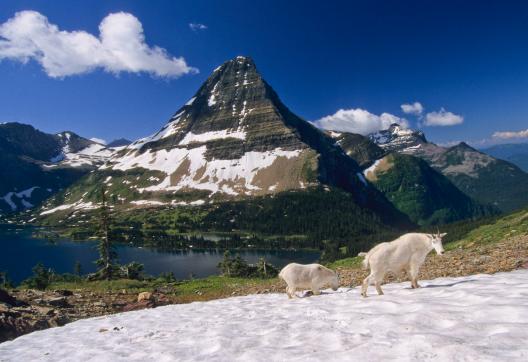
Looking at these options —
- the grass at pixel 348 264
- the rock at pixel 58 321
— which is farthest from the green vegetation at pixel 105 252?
the rock at pixel 58 321

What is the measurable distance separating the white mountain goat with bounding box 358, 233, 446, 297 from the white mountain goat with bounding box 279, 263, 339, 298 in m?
2.86

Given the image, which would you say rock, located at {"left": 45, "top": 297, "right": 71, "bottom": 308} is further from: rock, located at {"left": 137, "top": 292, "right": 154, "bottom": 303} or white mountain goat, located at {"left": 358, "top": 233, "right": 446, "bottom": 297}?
white mountain goat, located at {"left": 358, "top": 233, "right": 446, "bottom": 297}

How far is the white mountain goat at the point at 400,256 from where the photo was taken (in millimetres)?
13812

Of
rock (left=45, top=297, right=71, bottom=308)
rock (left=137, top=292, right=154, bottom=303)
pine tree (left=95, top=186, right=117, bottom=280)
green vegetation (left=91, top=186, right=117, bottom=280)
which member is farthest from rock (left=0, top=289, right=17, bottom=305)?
pine tree (left=95, top=186, right=117, bottom=280)

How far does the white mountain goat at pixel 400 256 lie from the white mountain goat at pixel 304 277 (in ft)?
9.38

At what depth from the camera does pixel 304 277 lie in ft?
54.3

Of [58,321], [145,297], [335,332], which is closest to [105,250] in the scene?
[145,297]

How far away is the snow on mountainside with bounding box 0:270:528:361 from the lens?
776 centimetres

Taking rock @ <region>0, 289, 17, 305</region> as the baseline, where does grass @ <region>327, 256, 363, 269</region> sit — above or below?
below

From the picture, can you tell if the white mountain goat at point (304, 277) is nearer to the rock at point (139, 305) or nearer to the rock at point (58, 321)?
the rock at point (139, 305)

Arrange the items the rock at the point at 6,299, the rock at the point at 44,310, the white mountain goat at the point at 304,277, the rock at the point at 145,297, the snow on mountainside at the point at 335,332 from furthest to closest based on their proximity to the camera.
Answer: the rock at the point at 145,297, the rock at the point at 6,299, the rock at the point at 44,310, the white mountain goat at the point at 304,277, the snow on mountainside at the point at 335,332

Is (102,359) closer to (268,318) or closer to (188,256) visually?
(268,318)

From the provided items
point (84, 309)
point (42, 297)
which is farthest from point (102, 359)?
point (42, 297)

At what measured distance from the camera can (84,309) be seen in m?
22.4
